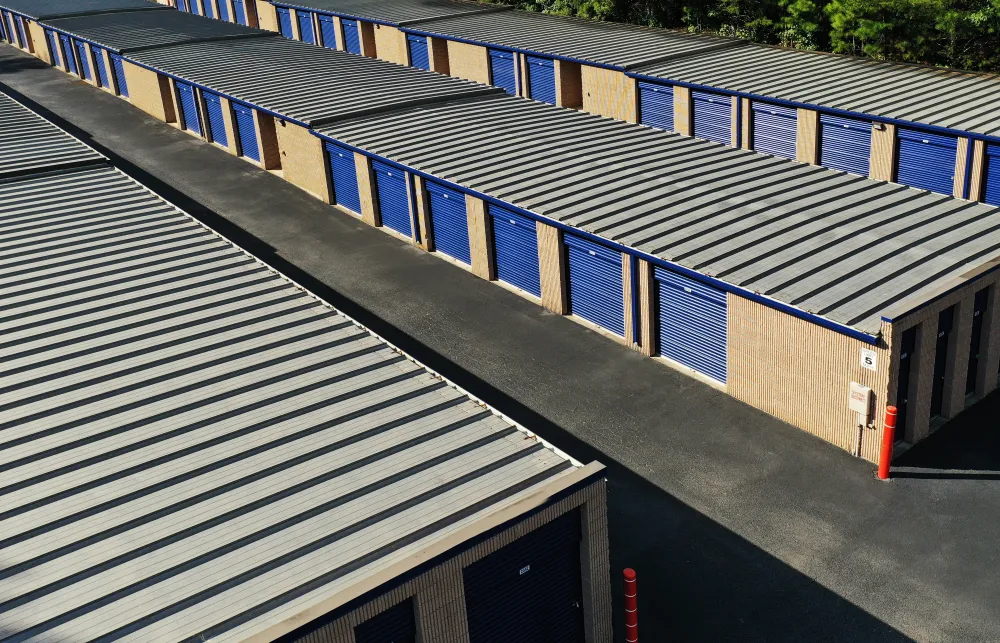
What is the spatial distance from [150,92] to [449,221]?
24.9m

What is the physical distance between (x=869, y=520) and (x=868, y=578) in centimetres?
144

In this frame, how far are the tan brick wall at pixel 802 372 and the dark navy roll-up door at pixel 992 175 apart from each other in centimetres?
1038

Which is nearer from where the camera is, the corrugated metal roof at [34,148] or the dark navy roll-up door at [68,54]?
the corrugated metal roof at [34,148]

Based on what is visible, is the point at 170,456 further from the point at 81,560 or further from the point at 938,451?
the point at 938,451

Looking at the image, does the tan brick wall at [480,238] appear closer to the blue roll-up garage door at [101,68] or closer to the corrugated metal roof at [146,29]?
the corrugated metal roof at [146,29]

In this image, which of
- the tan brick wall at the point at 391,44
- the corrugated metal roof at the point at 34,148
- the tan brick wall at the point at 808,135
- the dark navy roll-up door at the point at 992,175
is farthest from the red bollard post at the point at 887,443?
the tan brick wall at the point at 391,44

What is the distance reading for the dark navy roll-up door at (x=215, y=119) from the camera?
38.6 m

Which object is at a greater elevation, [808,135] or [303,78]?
[303,78]

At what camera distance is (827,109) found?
1090 inches

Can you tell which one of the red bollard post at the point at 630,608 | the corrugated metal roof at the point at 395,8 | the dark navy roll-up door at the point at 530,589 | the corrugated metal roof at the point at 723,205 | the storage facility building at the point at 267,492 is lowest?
the red bollard post at the point at 630,608

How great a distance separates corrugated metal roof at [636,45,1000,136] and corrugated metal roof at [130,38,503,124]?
326 inches

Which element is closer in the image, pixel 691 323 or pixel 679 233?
pixel 691 323

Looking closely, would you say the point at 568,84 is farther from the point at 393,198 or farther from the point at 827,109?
the point at 827,109

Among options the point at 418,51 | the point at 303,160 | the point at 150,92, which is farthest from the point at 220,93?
the point at 418,51
